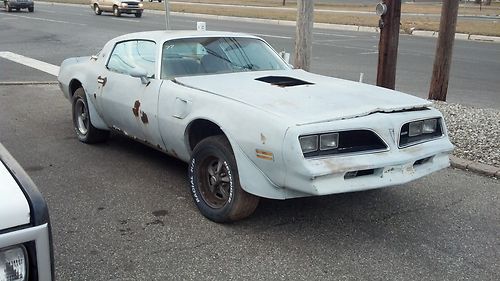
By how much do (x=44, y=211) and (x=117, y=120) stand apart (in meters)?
3.53

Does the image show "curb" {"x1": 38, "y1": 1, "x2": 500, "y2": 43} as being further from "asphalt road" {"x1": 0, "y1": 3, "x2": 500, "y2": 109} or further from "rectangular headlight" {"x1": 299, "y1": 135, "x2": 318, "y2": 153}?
"rectangular headlight" {"x1": 299, "y1": 135, "x2": 318, "y2": 153}

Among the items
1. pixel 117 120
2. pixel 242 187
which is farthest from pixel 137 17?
pixel 242 187

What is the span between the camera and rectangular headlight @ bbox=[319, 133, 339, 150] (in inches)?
141

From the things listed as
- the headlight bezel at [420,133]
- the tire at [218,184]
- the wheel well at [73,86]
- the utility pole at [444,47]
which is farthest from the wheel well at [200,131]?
the utility pole at [444,47]

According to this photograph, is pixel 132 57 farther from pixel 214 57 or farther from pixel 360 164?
pixel 360 164

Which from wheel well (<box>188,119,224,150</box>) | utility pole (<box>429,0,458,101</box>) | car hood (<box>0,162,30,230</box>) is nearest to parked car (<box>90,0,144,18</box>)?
utility pole (<box>429,0,458,101</box>)

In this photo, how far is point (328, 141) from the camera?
3.61 metres

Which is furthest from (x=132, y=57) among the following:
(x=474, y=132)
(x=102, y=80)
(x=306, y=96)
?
(x=474, y=132)

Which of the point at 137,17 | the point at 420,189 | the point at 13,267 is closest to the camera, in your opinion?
the point at 13,267

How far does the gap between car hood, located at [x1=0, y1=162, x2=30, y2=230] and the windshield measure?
293 cm

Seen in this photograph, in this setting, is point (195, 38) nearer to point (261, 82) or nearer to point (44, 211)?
point (261, 82)

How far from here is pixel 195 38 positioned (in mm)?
5227

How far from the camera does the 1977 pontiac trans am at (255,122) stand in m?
3.55

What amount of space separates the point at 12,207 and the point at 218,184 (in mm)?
2366
